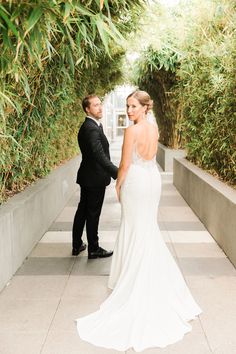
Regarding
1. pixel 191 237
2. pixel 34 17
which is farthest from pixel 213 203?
pixel 34 17

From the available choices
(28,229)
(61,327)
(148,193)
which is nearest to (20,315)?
(61,327)

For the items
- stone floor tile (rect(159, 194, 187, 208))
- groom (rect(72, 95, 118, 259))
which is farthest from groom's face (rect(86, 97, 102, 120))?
stone floor tile (rect(159, 194, 187, 208))

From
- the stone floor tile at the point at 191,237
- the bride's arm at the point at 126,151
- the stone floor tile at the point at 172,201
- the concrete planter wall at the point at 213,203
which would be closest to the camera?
the bride's arm at the point at 126,151

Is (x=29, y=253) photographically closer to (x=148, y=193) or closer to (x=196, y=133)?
(x=148, y=193)

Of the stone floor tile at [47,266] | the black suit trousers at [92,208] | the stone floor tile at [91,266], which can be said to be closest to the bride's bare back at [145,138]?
the black suit trousers at [92,208]

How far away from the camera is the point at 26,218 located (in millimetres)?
4469

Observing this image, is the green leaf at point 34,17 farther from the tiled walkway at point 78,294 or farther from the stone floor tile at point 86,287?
the stone floor tile at point 86,287

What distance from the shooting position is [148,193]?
326cm

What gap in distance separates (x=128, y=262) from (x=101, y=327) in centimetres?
54

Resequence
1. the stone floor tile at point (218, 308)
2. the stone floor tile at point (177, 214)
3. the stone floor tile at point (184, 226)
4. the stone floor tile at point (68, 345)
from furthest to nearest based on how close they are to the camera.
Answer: the stone floor tile at point (177, 214) → the stone floor tile at point (184, 226) → the stone floor tile at point (218, 308) → the stone floor tile at point (68, 345)

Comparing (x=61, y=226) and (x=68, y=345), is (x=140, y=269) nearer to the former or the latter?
(x=68, y=345)

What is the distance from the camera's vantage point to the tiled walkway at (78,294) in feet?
8.86

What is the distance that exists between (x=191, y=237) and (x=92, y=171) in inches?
63.1

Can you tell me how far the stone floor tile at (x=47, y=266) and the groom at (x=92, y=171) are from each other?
0.23 m
